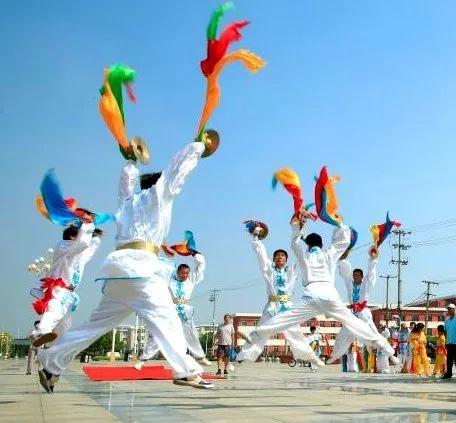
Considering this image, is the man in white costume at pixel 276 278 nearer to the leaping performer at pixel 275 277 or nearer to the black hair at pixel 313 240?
the leaping performer at pixel 275 277

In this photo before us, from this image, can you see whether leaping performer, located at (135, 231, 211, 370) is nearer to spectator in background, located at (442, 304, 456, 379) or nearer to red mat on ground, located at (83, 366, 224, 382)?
red mat on ground, located at (83, 366, 224, 382)

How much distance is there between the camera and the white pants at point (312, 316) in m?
9.30

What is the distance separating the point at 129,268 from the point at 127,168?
131 cm

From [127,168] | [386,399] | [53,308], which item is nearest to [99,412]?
[127,168]

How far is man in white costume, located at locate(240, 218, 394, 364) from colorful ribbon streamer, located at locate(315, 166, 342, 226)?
49 cm

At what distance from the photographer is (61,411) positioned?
219 inches

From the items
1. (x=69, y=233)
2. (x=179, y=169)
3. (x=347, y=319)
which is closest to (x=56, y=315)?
(x=69, y=233)

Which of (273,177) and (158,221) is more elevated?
(273,177)

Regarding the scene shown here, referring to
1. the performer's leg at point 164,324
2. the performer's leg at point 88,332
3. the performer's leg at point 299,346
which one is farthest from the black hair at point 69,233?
the performer's leg at point 299,346

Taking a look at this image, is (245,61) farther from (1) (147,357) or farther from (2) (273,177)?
(1) (147,357)

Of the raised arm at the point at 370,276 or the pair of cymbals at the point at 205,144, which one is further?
the raised arm at the point at 370,276

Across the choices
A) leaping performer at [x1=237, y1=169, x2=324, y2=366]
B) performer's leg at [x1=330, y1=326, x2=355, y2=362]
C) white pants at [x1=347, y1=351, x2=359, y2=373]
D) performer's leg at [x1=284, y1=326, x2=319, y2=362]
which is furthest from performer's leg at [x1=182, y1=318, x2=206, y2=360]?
white pants at [x1=347, y1=351, x2=359, y2=373]

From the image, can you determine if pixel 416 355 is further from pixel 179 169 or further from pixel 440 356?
pixel 179 169

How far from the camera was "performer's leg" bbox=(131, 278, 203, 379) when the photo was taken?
18.1 ft
